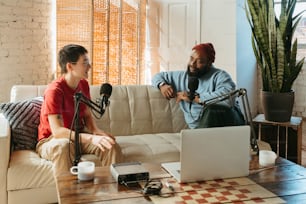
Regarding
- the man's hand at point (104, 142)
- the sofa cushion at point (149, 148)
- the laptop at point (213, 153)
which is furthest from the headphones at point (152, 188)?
the sofa cushion at point (149, 148)

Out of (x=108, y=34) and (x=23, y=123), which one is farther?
(x=108, y=34)

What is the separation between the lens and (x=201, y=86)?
3.38 metres

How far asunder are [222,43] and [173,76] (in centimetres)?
161

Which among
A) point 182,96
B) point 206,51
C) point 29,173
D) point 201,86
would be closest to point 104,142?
point 29,173

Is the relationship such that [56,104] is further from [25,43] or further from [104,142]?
[25,43]

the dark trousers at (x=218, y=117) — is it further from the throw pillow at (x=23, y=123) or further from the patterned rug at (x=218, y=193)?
the throw pillow at (x=23, y=123)

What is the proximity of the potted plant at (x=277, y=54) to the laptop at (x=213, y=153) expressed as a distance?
80.2 inches

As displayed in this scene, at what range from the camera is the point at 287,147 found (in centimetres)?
377

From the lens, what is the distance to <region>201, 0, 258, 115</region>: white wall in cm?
480

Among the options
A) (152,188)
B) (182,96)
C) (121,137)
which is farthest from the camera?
(182,96)

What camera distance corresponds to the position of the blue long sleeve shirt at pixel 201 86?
3229 mm

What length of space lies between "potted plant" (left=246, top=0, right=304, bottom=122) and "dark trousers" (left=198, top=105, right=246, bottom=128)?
3.20 ft

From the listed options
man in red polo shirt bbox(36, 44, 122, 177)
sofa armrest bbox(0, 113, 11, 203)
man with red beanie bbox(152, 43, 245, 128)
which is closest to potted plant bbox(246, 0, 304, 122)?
man with red beanie bbox(152, 43, 245, 128)

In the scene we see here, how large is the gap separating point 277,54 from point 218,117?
123 centimetres
